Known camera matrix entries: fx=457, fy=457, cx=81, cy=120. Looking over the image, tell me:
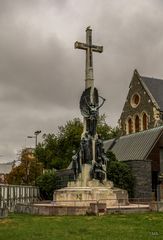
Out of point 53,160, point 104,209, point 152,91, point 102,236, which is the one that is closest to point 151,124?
point 152,91

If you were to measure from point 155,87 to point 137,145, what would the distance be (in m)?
18.6

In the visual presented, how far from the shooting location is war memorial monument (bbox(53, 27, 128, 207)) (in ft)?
89.4

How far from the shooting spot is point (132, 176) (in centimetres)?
4144

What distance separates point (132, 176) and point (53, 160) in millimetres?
22671

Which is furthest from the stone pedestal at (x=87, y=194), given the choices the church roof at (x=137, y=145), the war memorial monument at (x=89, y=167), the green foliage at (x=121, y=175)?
the church roof at (x=137, y=145)

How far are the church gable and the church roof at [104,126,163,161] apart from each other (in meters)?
11.0

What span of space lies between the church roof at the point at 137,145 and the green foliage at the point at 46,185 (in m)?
7.28

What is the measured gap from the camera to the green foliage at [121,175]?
39.8 m

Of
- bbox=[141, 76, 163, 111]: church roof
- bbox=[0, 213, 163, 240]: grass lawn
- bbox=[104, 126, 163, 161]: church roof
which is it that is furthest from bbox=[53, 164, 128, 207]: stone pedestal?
bbox=[141, 76, 163, 111]: church roof

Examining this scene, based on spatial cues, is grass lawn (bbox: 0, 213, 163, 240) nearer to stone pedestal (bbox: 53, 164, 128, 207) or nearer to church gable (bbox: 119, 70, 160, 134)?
stone pedestal (bbox: 53, 164, 128, 207)

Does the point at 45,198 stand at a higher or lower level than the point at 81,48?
lower

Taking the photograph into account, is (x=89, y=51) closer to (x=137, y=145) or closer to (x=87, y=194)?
(x=87, y=194)

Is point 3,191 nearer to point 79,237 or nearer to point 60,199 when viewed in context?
point 60,199

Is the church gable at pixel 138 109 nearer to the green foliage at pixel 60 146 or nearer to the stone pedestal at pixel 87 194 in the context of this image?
the green foliage at pixel 60 146
